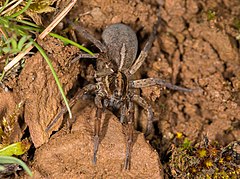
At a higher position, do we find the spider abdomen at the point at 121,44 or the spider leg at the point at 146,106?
the spider abdomen at the point at 121,44

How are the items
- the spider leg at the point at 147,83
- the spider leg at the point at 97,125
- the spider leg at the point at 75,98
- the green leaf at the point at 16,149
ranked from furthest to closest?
the spider leg at the point at 147,83
the spider leg at the point at 75,98
the spider leg at the point at 97,125
the green leaf at the point at 16,149

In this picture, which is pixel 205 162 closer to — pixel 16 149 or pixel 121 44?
pixel 121 44

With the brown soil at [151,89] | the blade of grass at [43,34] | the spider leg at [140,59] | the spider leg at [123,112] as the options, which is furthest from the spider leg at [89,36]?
the spider leg at [123,112]

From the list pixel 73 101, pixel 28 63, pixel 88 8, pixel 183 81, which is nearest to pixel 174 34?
pixel 183 81

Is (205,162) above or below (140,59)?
below

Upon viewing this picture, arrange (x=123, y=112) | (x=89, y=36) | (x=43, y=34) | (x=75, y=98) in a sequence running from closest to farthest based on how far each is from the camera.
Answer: (x=43, y=34) → (x=75, y=98) → (x=123, y=112) → (x=89, y=36)

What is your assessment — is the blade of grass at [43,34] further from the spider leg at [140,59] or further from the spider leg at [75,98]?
the spider leg at [140,59]

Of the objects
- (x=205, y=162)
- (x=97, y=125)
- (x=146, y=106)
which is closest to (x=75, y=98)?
(x=97, y=125)
